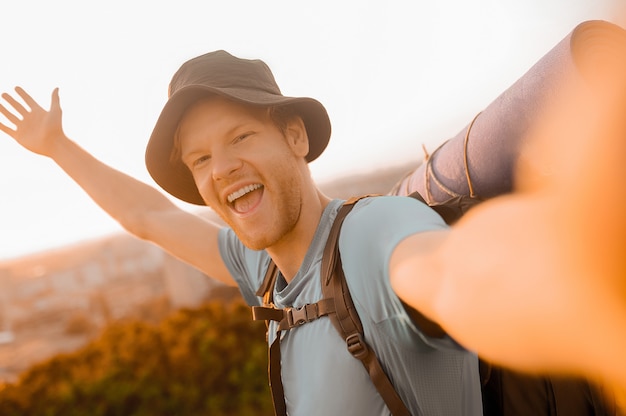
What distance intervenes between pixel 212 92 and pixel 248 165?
0.84 feet

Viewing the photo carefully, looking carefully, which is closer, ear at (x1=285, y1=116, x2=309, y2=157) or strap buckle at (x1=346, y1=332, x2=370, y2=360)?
strap buckle at (x1=346, y1=332, x2=370, y2=360)

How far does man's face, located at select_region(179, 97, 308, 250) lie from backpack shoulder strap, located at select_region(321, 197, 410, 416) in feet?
1.10

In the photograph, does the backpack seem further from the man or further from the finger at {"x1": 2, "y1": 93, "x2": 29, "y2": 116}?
the finger at {"x1": 2, "y1": 93, "x2": 29, "y2": 116}

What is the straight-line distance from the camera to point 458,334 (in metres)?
0.87

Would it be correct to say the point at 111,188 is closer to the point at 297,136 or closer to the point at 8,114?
the point at 8,114

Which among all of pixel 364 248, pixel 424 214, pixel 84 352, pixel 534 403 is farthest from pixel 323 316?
pixel 84 352

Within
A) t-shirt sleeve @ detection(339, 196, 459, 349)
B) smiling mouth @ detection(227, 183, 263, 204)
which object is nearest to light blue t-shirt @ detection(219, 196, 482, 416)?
t-shirt sleeve @ detection(339, 196, 459, 349)

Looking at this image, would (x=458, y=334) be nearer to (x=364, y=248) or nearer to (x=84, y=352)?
(x=364, y=248)

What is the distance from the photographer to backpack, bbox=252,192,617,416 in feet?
3.65

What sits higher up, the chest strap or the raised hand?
the raised hand

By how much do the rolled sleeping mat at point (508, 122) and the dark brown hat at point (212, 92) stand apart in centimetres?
52

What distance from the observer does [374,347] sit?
1.11 metres

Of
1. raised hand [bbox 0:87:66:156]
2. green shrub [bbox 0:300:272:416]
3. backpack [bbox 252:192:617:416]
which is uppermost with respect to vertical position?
raised hand [bbox 0:87:66:156]

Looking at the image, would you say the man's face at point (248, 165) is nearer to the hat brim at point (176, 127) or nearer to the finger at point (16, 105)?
the hat brim at point (176, 127)
